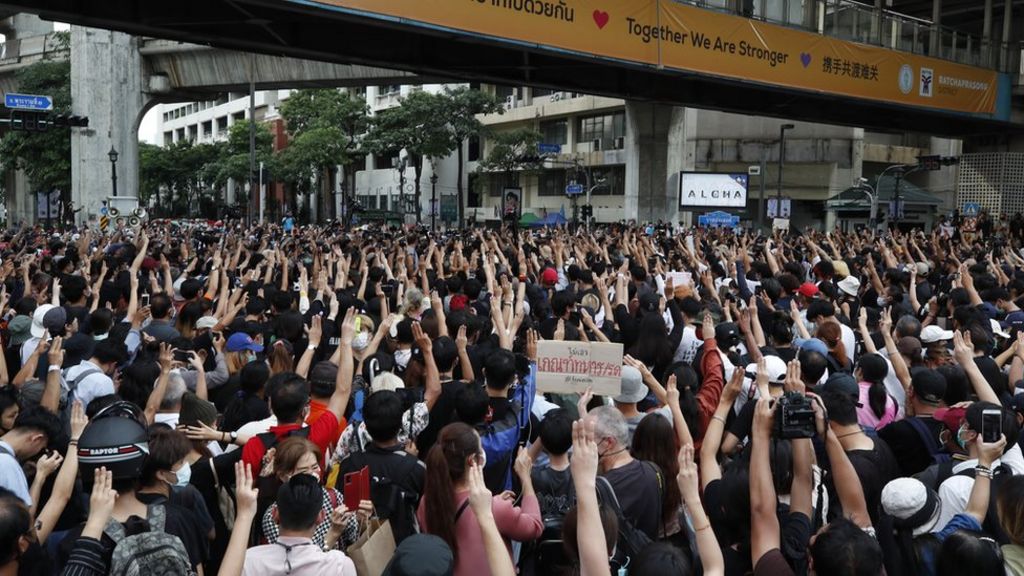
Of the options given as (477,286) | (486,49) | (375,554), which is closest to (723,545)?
(375,554)

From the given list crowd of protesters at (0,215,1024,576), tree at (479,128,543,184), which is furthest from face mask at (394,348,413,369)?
tree at (479,128,543,184)

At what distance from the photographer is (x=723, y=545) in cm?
396

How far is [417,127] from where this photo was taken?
55.0 meters

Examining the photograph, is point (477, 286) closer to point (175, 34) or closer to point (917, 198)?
point (175, 34)

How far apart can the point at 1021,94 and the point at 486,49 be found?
24705 millimetres

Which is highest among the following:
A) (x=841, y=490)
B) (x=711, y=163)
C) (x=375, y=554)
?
(x=711, y=163)

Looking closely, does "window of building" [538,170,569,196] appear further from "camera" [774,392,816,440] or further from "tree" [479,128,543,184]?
"camera" [774,392,816,440]

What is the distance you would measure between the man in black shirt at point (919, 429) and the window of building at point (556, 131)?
58173 mm

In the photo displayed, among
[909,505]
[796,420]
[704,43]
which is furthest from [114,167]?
[909,505]

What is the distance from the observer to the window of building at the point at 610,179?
6038cm

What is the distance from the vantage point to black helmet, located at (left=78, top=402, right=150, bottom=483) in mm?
3732

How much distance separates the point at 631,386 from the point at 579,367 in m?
0.36

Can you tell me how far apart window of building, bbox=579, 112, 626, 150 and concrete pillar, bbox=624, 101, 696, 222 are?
20517 millimetres

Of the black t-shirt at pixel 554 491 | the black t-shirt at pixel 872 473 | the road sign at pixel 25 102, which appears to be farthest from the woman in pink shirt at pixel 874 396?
the road sign at pixel 25 102
